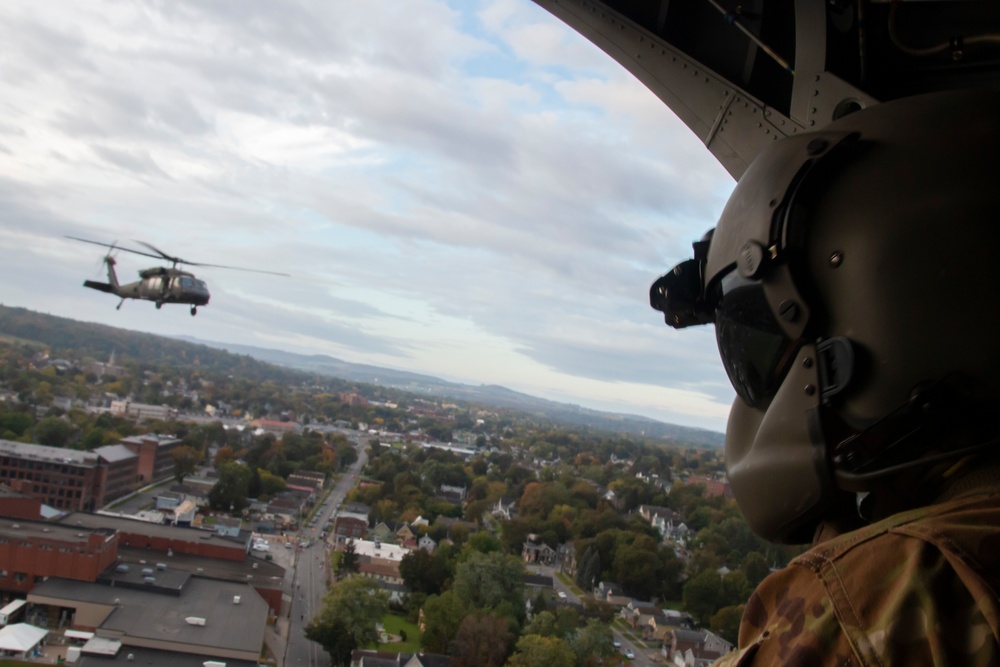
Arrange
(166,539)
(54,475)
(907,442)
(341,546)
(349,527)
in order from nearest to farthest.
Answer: (907,442), (166,539), (341,546), (349,527), (54,475)

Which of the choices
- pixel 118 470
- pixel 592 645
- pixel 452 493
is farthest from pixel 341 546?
pixel 118 470

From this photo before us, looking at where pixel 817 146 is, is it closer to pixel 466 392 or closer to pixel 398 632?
pixel 398 632

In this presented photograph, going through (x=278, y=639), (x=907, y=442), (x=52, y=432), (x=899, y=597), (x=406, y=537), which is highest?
(x=907, y=442)

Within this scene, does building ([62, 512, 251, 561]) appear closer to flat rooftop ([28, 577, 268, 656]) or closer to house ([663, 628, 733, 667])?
flat rooftop ([28, 577, 268, 656])

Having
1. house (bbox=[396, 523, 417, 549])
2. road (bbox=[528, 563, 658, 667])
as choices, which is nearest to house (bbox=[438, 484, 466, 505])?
house (bbox=[396, 523, 417, 549])

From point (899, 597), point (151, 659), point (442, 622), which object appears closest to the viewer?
point (899, 597)

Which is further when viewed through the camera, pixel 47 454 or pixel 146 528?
pixel 47 454

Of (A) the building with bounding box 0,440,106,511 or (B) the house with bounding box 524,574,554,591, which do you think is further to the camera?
(A) the building with bounding box 0,440,106,511
